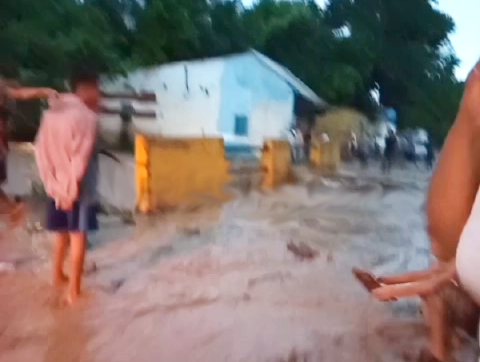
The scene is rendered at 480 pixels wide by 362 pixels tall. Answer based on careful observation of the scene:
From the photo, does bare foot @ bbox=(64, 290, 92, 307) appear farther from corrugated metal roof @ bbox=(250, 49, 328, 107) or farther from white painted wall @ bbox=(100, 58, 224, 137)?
corrugated metal roof @ bbox=(250, 49, 328, 107)

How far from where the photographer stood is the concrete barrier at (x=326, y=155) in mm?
894

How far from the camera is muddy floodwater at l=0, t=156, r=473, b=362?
0.82 metres

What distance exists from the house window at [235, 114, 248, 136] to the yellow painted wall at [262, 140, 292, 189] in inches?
1.3

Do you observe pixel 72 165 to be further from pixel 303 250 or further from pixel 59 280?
pixel 303 250

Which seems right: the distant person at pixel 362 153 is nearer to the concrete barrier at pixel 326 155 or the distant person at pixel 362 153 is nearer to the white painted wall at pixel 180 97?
the concrete barrier at pixel 326 155

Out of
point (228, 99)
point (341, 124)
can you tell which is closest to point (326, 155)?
point (341, 124)

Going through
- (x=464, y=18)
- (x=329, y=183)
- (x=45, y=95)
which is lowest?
(x=329, y=183)

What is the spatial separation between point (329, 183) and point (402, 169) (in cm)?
10

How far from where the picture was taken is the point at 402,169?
34.6 inches

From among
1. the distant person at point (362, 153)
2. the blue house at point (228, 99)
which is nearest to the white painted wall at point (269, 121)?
the blue house at point (228, 99)

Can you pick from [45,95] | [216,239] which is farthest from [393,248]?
[45,95]

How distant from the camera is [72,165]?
0.87 meters

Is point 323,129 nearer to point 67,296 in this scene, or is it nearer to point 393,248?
point 393,248

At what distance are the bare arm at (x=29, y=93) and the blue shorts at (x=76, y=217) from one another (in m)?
0.14
